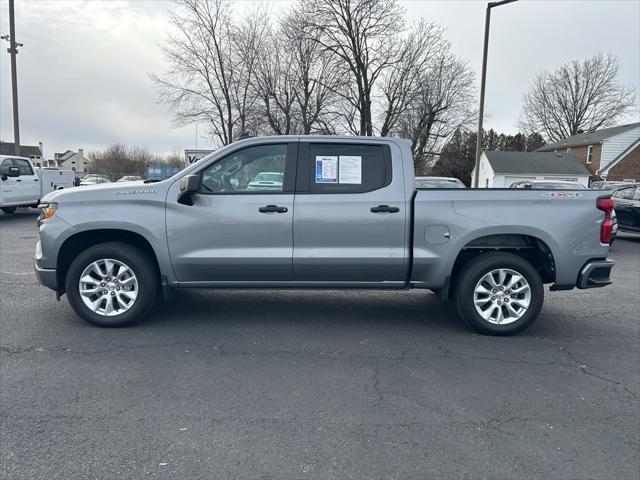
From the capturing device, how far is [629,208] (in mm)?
13555

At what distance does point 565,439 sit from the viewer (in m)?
3.00

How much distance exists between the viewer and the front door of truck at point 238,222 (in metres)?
4.77

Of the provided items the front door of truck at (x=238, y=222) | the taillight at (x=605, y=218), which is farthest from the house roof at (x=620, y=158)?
the front door of truck at (x=238, y=222)

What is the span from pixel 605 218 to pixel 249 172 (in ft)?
11.9

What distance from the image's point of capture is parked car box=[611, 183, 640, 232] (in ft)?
43.9

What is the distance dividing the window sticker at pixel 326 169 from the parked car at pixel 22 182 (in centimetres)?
1432

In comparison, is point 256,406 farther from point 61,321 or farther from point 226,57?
point 226,57

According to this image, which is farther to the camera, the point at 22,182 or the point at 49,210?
the point at 22,182

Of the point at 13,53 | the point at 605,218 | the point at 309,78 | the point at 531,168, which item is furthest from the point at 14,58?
the point at 531,168

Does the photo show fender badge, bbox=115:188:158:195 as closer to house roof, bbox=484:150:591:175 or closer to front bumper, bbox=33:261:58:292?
front bumper, bbox=33:261:58:292

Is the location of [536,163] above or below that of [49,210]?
above

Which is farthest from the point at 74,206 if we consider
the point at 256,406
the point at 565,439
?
the point at 565,439

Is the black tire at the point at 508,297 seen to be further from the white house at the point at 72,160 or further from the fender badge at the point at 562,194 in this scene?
the white house at the point at 72,160

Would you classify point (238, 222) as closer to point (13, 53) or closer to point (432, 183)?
point (432, 183)
